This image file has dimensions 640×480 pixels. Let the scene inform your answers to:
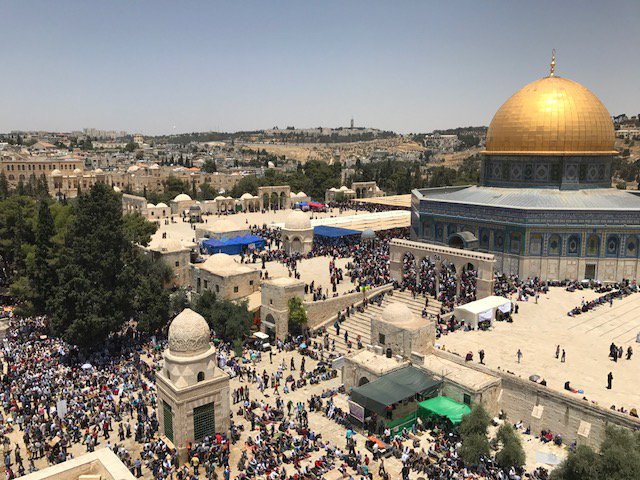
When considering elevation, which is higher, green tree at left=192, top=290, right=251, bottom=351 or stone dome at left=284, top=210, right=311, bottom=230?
stone dome at left=284, top=210, right=311, bottom=230

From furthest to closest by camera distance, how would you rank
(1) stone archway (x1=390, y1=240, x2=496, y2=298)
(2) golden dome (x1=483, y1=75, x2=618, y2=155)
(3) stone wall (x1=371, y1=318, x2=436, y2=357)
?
(2) golden dome (x1=483, y1=75, x2=618, y2=155) → (1) stone archway (x1=390, y1=240, x2=496, y2=298) → (3) stone wall (x1=371, y1=318, x2=436, y2=357)

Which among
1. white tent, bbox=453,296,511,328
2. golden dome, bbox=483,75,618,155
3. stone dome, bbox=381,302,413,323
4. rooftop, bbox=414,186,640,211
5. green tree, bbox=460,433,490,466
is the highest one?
golden dome, bbox=483,75,618,155

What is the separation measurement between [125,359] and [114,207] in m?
7.33

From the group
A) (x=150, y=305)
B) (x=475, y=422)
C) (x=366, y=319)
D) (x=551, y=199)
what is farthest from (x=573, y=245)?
(x=150, y=305)

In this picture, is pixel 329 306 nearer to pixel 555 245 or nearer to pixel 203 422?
pixel 203 422

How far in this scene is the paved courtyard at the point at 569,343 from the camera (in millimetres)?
18281

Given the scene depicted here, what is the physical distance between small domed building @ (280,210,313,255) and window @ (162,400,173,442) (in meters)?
22.6

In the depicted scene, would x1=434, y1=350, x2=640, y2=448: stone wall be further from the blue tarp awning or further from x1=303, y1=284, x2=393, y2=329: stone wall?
the blue tarp awning

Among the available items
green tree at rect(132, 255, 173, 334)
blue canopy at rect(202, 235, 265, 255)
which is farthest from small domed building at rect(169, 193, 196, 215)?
green tree at rect(132, 255, 173, 334)

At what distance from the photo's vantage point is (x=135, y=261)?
27922 millimetres

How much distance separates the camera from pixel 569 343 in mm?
21703

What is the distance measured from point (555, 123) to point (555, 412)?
21994 mm

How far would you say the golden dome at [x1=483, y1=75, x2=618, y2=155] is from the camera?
33.8m

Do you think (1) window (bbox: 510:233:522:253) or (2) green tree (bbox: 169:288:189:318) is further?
(1) window (bbox: 510:233:522:253)
